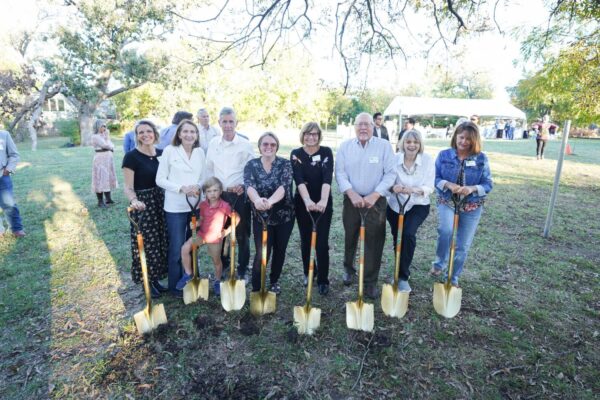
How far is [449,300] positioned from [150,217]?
10.3 feet

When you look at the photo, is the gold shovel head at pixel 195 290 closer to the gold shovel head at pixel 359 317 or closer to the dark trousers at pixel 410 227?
the gold shovel head at pixel 359 317

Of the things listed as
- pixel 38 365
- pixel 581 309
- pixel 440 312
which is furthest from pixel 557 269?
pixel 38 365

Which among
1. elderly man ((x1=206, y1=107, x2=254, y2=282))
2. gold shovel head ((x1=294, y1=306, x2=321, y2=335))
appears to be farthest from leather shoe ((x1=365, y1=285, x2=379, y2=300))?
elderly man ((x1=206, y1=107, x2=254, y2=282))

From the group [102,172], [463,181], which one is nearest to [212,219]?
[463,181]

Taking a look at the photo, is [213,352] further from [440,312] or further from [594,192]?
[594,192]

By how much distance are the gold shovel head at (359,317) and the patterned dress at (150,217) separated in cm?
206

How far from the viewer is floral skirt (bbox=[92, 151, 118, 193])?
24.5ft

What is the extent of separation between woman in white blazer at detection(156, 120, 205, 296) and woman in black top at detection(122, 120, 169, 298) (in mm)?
171

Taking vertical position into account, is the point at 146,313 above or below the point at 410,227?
below

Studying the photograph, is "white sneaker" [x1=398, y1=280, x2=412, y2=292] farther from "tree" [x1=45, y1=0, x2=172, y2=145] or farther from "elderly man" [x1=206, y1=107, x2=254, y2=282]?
"tree" [x1=45, y1=0, x2=172, y2=145]

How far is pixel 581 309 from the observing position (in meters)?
3.87

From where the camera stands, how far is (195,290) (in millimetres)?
3779

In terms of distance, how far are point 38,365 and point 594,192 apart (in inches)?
478

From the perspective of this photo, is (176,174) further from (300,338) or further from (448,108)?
(448,108)
